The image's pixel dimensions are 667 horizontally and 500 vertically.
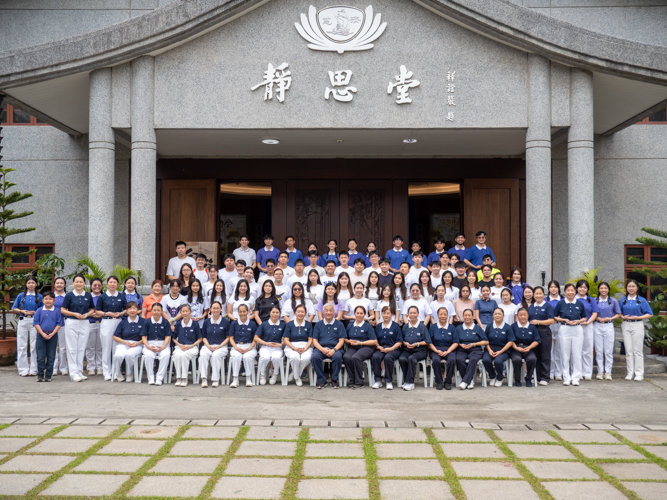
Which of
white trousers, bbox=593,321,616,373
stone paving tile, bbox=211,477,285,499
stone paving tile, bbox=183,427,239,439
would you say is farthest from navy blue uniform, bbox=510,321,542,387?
stone paving tile, bbox=211,477,285,499

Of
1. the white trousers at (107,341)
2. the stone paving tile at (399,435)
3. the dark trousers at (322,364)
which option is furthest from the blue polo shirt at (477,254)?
the white trousers at (107,341)

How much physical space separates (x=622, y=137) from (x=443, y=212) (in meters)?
5.27

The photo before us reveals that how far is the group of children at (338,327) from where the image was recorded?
31.3 ft

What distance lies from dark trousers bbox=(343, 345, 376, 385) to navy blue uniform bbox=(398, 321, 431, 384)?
1.63ft

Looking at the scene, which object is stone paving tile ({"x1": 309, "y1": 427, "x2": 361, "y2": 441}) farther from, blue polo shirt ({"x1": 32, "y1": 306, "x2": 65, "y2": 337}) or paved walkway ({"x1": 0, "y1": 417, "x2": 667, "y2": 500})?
blue polo shirt ({"x1": 32, "y1": 306, "x2": 65, "y2": 337})

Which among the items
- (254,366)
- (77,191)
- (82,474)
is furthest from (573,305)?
(77,191)

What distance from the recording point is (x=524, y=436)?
6730 millimetres

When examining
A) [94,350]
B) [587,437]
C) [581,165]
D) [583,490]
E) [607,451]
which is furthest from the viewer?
[581,165]

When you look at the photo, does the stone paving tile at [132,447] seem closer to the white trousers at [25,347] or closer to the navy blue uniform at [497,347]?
the white trousers at [25,347]

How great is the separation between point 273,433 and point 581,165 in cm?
743

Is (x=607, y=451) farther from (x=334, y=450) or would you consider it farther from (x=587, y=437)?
(x=334, y=450)

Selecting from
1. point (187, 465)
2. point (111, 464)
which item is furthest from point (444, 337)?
point (111, 464)

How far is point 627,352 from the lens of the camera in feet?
32.9

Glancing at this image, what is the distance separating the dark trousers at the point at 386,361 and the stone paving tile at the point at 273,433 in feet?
8.89
